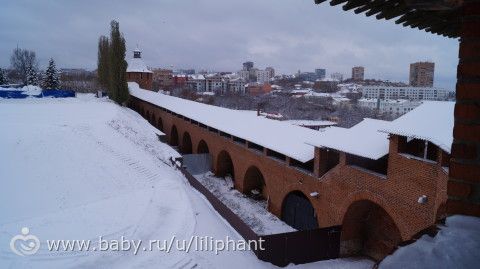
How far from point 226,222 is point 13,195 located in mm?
6162

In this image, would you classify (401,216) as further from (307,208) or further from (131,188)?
(131,188)

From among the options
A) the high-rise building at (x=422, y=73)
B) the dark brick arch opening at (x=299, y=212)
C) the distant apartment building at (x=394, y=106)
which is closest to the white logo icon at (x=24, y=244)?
the dark brick arch opening at (x=299, y=212)

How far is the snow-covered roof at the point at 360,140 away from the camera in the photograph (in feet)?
29.6

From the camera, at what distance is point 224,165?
18.0m

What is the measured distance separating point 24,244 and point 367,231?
8895 millimetres

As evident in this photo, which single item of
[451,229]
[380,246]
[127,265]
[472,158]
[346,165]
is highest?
[472,158]

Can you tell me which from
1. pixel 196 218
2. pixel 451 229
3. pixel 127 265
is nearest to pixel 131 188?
pixel 196 218

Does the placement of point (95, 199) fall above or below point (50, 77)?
below

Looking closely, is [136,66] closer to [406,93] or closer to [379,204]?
[379,204]

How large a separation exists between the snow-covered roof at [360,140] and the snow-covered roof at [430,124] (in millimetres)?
674

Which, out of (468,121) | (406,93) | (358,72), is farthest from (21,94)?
(358,72)

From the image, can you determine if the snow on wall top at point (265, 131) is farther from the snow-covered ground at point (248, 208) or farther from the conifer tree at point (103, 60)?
the conifer tree at point (103, 60)

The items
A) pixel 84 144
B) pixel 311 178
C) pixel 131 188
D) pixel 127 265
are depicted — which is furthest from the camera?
pixel 84 144

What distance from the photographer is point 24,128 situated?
1517 cm
